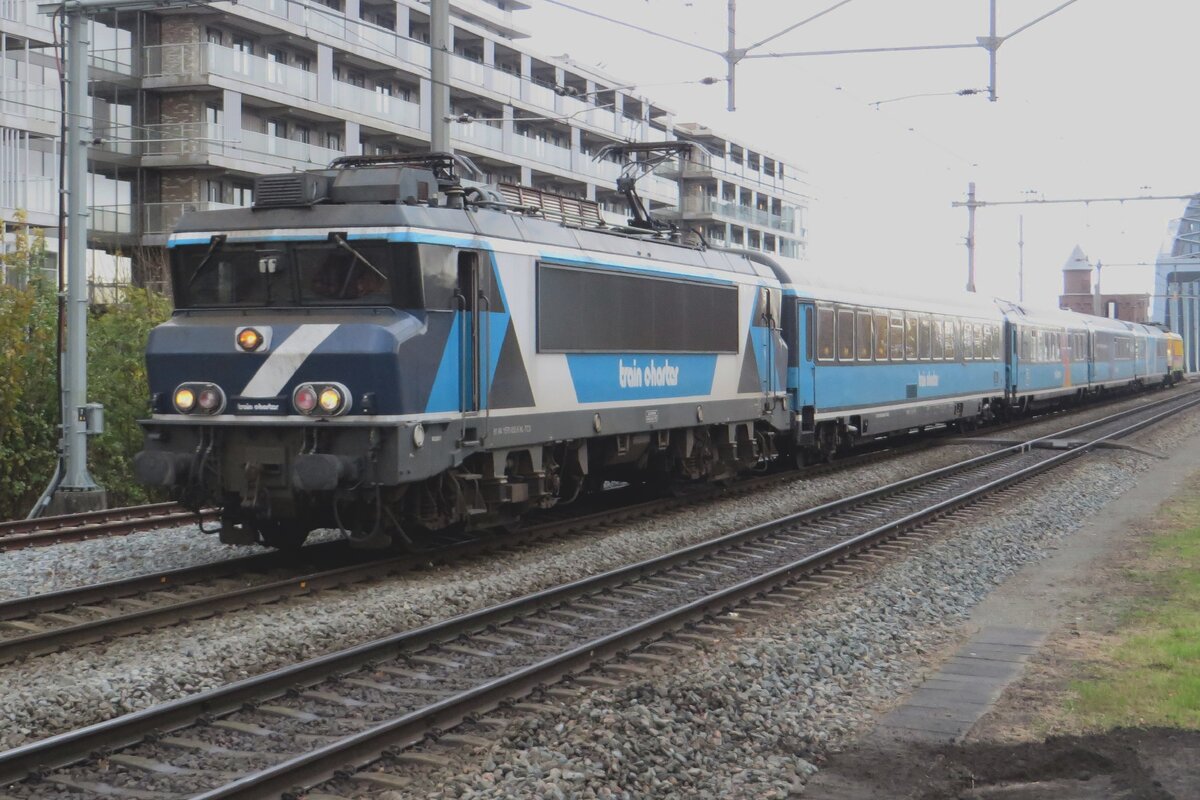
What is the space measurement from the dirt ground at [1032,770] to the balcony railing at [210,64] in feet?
104

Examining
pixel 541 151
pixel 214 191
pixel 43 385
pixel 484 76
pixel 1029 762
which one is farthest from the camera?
pixel 541 151

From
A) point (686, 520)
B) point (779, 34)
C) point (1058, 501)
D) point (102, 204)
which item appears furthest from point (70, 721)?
point (102, 204)

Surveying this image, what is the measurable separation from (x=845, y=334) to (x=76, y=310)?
12.6 m

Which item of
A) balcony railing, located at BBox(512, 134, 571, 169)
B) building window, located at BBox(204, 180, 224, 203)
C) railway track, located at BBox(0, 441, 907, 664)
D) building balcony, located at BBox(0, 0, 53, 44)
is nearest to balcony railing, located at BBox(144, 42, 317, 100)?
building window, located at BBox(204, 180, 224, 203)

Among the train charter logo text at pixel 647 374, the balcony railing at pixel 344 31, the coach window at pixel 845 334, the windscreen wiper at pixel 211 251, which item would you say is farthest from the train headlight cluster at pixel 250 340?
the balcony railing at pixel 344 31

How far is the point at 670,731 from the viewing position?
731 centimetres

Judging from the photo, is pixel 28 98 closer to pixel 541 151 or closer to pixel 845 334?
pixel 845 334

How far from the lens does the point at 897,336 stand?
25.8 metres

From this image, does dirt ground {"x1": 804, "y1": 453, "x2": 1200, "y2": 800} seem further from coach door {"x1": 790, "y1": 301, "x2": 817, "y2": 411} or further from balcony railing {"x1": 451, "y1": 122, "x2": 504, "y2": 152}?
balcony railing {"x1": 451, "y1": 122, "x2": 504, "y2": 152}

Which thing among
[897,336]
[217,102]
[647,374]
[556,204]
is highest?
[217,102]

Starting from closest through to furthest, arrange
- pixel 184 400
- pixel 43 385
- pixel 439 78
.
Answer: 1. pixel 184 400
2. pixel 439 78
3. pixel 43 385

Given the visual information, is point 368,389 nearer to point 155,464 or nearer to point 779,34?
point 155,464

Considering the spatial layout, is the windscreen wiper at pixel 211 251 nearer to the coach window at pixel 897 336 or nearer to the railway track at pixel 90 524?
the railway track at pixel 90 524

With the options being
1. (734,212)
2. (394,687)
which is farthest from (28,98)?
(734,212)
